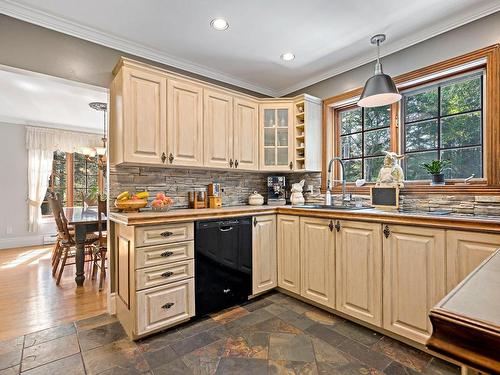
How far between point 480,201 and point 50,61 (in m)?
→ 3.64

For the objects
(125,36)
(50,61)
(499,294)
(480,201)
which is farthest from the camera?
(125,36)

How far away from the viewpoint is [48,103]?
4.27 metres

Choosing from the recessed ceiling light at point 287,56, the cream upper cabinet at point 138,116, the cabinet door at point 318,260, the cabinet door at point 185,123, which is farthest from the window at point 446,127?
the cream upper cabinet at point 138,116

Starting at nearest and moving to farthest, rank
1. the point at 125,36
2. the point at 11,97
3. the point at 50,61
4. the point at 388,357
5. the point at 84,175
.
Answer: the point at 388,357 < the point at 50,61 < the point at 125,36 < the point at 11,97 < the point at 84,175

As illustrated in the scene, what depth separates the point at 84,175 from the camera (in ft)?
19.7

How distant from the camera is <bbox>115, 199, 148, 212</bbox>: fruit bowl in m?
2.30

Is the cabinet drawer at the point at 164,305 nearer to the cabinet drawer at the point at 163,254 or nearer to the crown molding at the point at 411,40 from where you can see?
the cabinet drawer at the point at 163,254

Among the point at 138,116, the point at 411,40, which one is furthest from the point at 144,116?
the point at 411,40

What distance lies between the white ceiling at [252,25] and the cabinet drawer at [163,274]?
79.6 inches

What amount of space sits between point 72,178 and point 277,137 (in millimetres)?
5053

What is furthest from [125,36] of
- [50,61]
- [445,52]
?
[445,52]

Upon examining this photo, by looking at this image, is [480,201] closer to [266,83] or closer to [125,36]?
[266,83]

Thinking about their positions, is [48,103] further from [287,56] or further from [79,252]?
[287,56]

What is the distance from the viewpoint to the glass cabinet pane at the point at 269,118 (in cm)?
321
